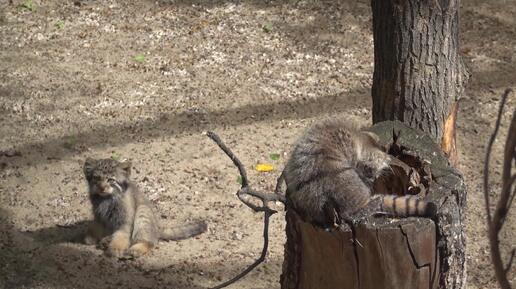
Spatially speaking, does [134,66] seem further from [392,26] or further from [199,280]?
[392,26]

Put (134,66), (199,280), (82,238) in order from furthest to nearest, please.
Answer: (134,66)
(82,238)
(199,280)

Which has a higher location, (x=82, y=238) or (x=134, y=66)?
(x=134, y=66)

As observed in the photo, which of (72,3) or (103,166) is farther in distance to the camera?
(72,3)

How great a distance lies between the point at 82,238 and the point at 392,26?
3137mm

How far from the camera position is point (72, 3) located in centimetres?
1083

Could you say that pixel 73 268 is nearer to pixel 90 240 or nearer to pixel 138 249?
pixel 90 240

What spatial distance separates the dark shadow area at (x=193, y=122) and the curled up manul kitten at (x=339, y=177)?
387cm

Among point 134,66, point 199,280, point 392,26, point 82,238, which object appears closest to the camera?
point 392,26

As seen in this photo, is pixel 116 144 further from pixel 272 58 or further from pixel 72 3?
pixel 72 3

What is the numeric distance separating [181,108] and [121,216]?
6.94 ft

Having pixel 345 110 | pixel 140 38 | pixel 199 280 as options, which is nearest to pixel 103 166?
pixel 199 280

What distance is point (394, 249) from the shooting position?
373 cm

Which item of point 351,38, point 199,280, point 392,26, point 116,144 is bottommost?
point 199,280

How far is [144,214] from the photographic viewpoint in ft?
22.5
